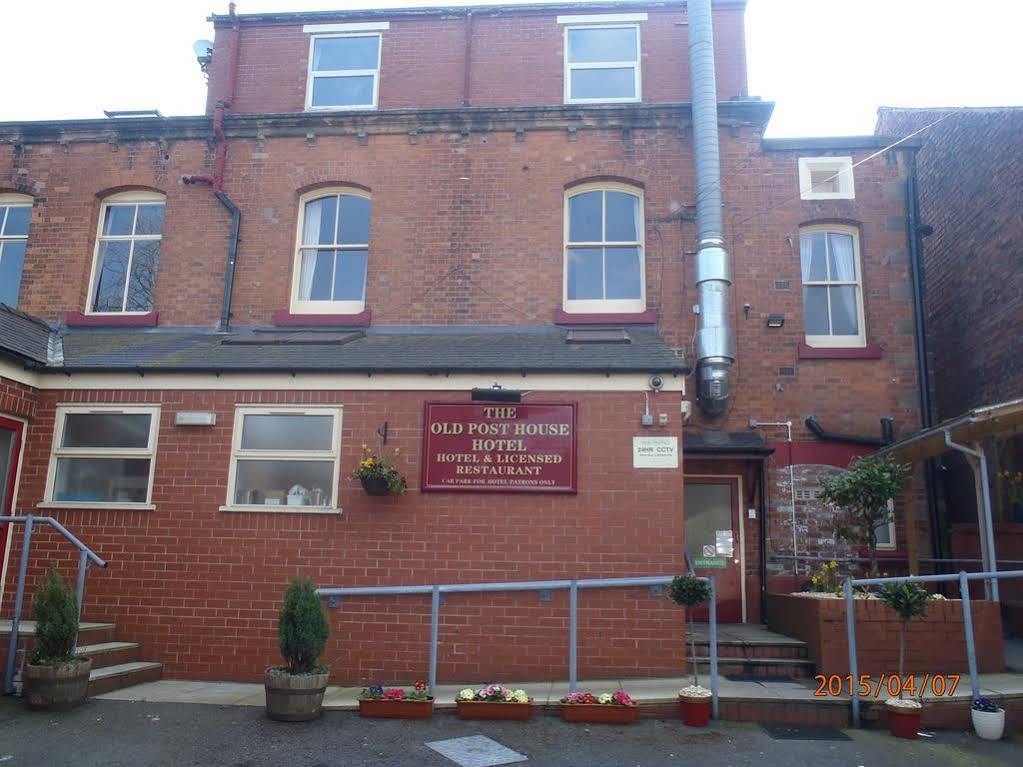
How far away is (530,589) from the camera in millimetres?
8250

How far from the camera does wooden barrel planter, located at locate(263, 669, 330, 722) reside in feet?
22.2

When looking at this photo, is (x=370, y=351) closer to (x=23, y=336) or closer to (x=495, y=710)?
(x=23, y=336)

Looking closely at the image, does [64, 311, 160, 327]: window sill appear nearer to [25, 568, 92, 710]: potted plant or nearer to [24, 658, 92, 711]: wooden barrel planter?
[25, 568, 92, 710]: potted plant

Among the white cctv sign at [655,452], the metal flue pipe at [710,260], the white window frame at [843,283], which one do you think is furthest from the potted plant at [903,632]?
the white window frame at [843,283]

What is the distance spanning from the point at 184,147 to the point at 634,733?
1041 centimetres

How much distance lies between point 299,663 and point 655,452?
411cm

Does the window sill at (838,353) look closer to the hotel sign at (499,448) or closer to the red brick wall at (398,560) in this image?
the red brick wall at (398,560)

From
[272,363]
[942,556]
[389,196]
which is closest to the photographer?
[272,363]

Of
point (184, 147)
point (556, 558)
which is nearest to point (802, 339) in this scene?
point (556, 558)

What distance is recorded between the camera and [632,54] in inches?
492

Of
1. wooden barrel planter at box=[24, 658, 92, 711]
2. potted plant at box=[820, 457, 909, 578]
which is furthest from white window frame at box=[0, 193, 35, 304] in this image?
potted plant at box=[820, 457, 909, 578]

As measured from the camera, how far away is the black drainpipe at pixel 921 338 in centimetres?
1061

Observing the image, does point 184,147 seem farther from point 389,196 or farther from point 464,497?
point 464,497

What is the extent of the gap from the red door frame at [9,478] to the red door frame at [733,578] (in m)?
8.20
